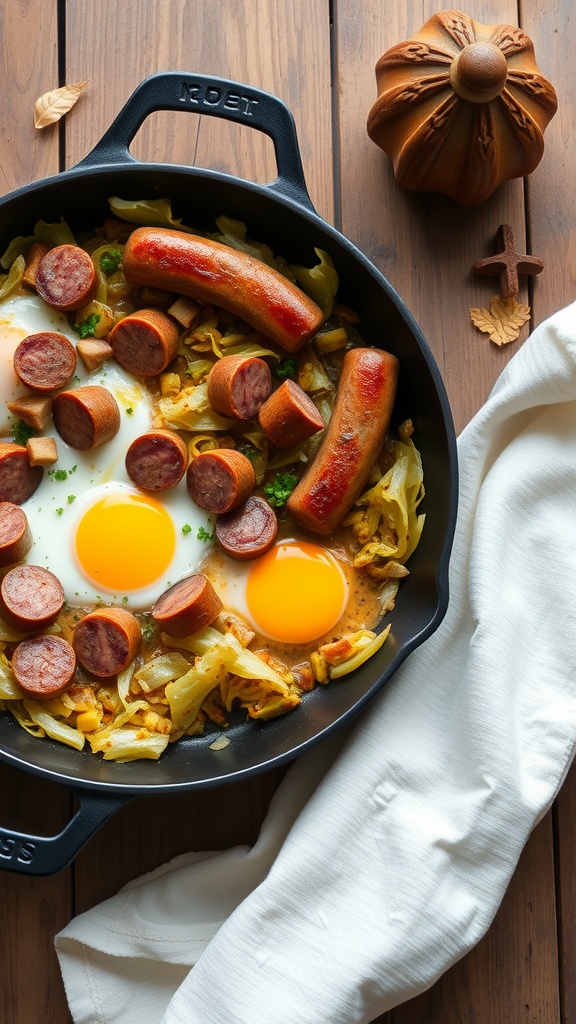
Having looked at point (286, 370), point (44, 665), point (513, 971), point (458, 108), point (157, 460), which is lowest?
point (513, 971)

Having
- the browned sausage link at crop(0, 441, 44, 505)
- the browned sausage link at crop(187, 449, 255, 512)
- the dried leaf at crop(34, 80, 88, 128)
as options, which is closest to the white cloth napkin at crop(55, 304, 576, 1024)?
the browned sausage link at crop(187, 449, 255, 512)

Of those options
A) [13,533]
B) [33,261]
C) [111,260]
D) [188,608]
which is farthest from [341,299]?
[13,533]

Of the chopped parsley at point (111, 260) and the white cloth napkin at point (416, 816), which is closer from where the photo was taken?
the white cloth napkin at point (416, 816)

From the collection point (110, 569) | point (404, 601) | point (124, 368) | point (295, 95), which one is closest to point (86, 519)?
point (110, 569)

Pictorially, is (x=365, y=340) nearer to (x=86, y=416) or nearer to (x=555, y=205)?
(x=555, y=205)

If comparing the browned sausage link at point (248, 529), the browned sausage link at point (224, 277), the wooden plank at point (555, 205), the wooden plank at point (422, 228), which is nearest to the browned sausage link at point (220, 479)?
the browned sausage link at point (248, 529)

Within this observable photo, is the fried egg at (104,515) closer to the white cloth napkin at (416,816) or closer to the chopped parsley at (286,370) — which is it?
the chopped parsley at (286,370)
